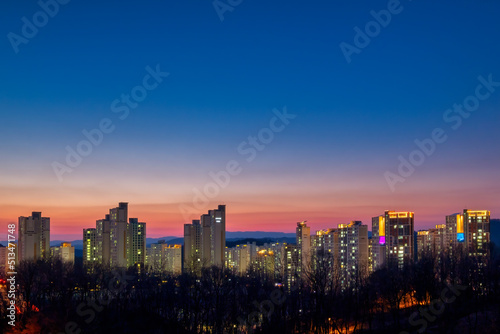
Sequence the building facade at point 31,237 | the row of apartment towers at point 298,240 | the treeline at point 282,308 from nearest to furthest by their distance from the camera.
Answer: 1. the treeline at point 282,308
2. the building facade at point 31,237
3. the row of apartment towers at point 298,240

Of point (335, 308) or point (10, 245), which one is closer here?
point (10, 245)

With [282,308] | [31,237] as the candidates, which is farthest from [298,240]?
[282,308]

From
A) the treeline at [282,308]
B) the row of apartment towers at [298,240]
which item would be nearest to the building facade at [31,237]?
the row of apartment towers at [298,240]

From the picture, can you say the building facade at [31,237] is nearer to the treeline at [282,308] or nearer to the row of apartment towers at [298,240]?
the row of apartment towers at [298,240]

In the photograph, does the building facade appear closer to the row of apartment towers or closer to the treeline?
the row of apartment towers

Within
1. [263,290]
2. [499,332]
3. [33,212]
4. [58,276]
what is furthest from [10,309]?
[33,212]

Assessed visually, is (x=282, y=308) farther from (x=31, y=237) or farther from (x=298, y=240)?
(x=298, y=240)

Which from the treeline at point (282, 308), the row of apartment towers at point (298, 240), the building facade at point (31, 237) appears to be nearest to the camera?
the treeline at point (282, 308)

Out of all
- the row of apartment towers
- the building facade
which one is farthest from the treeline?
the building facade

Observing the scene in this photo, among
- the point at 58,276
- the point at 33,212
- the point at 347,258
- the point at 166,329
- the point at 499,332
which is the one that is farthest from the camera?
the point at 347,258

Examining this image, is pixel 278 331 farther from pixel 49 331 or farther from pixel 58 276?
pixel 58 276

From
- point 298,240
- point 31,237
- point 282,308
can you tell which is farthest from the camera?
point 298,240
